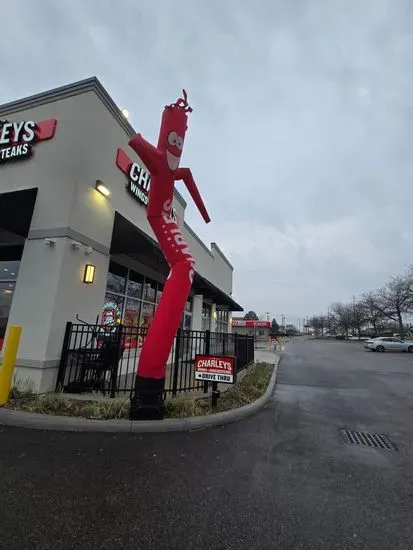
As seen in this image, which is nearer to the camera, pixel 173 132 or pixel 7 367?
pixel 7 367

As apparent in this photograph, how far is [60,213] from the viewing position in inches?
261

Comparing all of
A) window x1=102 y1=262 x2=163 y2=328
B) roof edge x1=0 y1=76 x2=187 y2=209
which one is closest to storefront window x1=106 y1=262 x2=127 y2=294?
window x1=102 y1=262 x2=163 y2=328

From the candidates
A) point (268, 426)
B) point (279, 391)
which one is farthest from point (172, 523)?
point (279, 391)

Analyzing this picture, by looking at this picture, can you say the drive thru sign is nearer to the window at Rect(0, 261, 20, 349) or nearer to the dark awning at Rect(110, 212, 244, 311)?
the dark awning at Rect(110, 212, 244, 311)

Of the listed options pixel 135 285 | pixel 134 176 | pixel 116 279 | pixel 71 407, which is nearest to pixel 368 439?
pixel 71 407

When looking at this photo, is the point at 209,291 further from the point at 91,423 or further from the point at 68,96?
the point at 91,423

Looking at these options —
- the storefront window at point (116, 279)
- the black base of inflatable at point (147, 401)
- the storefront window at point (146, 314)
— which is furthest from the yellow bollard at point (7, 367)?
the storefront window at point (146, 314)

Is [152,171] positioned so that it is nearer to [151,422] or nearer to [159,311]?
[159,311]

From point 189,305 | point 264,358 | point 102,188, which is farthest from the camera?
point 264,358

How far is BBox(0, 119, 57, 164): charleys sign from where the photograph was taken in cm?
731

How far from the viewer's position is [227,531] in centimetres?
237

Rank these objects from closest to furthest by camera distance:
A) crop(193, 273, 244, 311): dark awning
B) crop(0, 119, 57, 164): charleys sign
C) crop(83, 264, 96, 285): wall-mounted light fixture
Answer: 1. crop(83, 264, 96, 285): wall-mounted light fixture
2. crop(0, 119, 57, 164): charleys sign
3. crop(193, 273, 244, 311): dark awning

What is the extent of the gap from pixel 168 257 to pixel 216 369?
7.68 feet

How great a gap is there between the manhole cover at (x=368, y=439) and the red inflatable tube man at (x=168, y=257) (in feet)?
10.2
